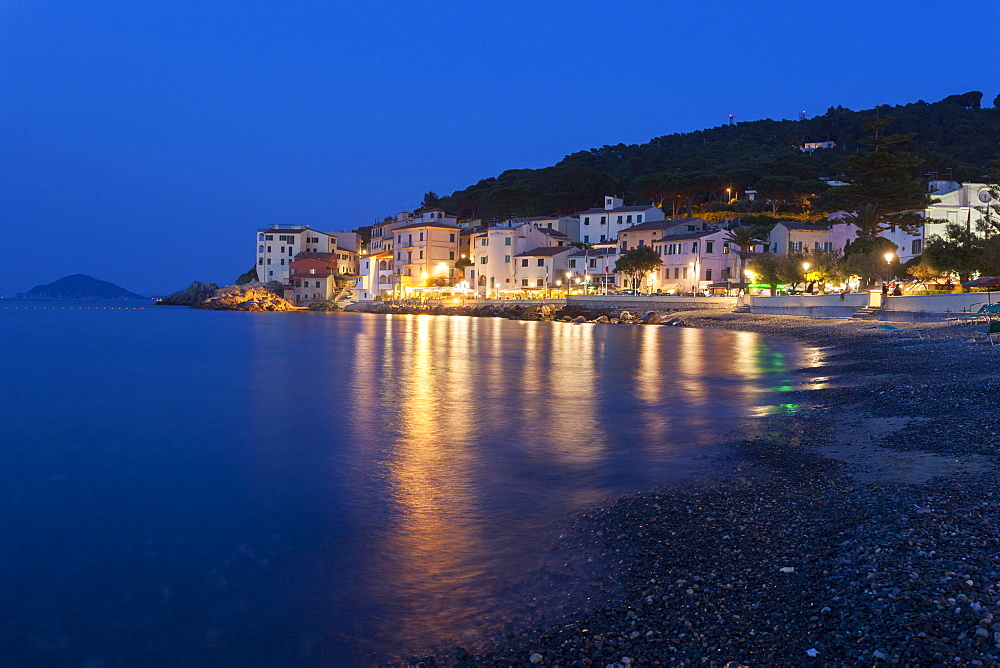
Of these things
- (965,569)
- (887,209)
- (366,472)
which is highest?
(887,209)

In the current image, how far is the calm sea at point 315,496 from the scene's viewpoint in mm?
6676

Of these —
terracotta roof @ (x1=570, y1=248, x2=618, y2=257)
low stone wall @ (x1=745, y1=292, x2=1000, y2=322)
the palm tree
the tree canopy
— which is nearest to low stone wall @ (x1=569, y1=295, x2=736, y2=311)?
low stone wall @ (x1=745, y1=292, x2=1000, y2=322)

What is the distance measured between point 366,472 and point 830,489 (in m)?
7.75

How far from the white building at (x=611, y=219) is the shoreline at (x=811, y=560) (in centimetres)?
7383

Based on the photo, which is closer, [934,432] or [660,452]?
[934,432]

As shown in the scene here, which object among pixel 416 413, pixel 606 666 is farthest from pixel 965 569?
pixel 416 413

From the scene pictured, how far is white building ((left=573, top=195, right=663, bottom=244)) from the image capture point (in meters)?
84.6

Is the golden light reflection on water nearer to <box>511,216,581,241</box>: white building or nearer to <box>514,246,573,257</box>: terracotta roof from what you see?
<box>514,246,573,257</box>: terracotta roof

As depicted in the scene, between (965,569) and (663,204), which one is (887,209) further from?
(965,569)

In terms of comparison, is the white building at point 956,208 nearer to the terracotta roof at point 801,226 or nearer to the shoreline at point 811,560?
the terracotta roof at point 801,226

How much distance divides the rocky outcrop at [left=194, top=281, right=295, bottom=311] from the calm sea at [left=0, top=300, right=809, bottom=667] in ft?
240

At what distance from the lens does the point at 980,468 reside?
8922 millimetres

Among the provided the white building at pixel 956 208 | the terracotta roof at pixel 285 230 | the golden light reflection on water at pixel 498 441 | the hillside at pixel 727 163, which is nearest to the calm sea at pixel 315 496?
the golden light reflection on water at pixel 498 441

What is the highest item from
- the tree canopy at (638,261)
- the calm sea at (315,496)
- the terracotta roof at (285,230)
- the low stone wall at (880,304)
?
the terracotta roof at (285,230)
